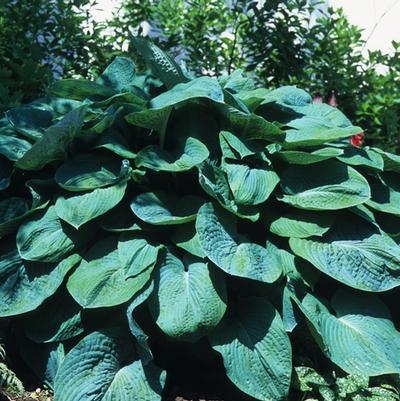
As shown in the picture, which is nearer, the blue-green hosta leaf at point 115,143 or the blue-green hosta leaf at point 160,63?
the blue-green hosta leaf at point 115,143

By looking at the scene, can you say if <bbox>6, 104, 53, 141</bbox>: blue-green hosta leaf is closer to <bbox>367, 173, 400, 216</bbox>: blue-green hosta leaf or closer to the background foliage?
the background foliage

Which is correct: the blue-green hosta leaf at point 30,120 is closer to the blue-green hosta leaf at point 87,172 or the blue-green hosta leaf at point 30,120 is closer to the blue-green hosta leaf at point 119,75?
the blue-green hosta leaf at point 87,172

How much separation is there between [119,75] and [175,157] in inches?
29.6

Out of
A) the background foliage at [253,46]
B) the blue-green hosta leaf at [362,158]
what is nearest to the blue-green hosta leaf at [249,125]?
the blue-green hosta leaf at [362,158]

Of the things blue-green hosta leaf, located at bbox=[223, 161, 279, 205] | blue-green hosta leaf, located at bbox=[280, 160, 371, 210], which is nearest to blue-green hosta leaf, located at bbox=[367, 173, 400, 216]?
blue-green hosta leaf, located at bbox=[280, 160, 371, 210]

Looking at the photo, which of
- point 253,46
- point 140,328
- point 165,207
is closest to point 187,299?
point 140,328

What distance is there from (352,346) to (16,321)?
1.69 m

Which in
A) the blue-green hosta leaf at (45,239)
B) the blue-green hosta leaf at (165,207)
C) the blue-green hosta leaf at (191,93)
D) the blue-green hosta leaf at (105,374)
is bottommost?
the blue-green hosta leaf at (105,374)

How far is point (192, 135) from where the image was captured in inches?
166

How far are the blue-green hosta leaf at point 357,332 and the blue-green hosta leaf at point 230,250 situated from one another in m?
0.28

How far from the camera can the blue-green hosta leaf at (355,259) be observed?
13.1ft

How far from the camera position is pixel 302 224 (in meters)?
4.11

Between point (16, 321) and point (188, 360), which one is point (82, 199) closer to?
point (16, 321)

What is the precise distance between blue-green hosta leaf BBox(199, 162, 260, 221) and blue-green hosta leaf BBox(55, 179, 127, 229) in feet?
1.36
